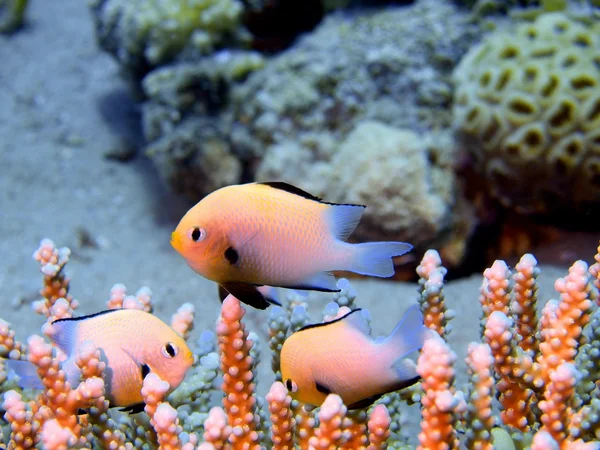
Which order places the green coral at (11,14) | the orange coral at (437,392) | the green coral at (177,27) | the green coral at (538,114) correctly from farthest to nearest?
the green coral at (11,14) → the green coral at (177,27) → the green coral at (538,114) → the orange coral at (437,392)

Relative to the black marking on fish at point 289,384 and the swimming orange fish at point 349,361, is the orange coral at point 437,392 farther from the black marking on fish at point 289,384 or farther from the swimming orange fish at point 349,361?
the black marking on fish at point 289,384

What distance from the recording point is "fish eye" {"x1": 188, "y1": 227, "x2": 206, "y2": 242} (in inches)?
62.2

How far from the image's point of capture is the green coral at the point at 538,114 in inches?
165

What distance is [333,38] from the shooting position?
213 inches

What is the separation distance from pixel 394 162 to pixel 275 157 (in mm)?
1139

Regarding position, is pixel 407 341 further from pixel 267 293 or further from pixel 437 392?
pixel 267 293

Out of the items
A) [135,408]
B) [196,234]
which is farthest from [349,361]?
[135,408]

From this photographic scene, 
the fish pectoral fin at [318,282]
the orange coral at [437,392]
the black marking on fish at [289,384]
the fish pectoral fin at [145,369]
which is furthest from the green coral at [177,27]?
the orange coral at [437,392]

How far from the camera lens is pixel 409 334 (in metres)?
1.57

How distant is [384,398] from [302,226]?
948 millimetres

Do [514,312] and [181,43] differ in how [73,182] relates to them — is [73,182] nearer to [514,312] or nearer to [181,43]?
[181,43]

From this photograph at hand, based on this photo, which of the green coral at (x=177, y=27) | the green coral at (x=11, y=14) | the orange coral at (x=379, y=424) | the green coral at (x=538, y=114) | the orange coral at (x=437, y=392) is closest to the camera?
the orange coral at (x=437, y=392)

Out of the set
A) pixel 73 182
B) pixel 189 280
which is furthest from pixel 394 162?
pixel 73 182

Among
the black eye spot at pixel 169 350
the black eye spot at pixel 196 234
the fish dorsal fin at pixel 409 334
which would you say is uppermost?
the black eye spot at pixel 196 234
